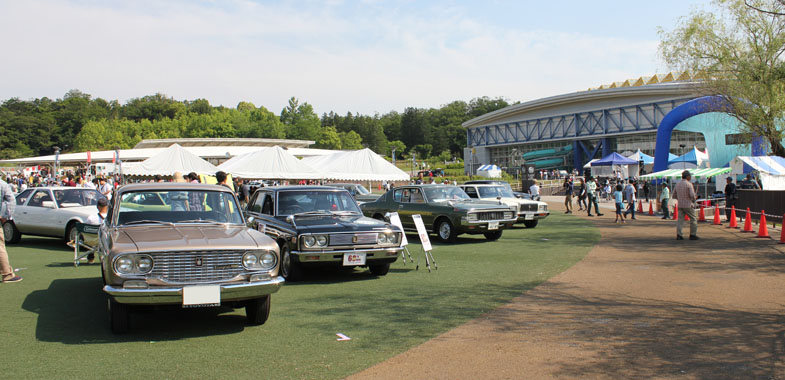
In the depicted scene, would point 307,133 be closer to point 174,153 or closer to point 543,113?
point 543,113

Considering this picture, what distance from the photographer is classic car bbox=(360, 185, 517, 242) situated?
48.3 feet

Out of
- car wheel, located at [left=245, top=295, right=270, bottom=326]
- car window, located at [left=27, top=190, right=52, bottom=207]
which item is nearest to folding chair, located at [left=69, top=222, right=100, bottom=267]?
car window, located at [left=27, top=190, right=52, bottom=207]

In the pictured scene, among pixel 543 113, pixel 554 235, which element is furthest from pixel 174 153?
pixel 543 113

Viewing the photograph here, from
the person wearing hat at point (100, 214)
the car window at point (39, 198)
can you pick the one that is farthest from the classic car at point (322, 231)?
the car window at point (39, 198)

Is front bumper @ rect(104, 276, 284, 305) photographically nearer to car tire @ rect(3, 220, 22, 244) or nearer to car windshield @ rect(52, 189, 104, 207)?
car windshield @ rect(52, 189, 104, 207)

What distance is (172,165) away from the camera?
23.6 m

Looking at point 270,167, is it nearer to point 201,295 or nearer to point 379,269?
point 379,269

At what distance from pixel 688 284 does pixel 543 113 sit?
75.9 metres

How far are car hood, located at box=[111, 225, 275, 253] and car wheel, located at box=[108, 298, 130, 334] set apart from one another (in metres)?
0.62

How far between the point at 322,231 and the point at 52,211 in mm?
8707

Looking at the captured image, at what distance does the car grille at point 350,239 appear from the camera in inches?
364

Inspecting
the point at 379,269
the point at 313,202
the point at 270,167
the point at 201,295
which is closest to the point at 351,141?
the point at 270,167

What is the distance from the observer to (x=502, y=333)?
6203mm

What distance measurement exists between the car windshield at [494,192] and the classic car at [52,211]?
11.8m
